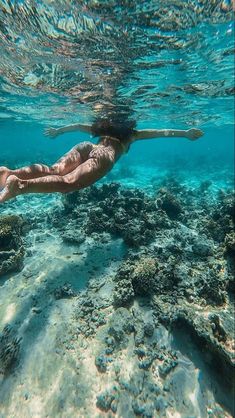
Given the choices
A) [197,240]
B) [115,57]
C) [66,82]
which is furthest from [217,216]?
[66,82]

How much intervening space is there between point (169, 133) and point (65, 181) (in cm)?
391

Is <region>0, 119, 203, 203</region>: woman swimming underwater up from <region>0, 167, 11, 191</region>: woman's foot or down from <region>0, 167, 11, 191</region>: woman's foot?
down

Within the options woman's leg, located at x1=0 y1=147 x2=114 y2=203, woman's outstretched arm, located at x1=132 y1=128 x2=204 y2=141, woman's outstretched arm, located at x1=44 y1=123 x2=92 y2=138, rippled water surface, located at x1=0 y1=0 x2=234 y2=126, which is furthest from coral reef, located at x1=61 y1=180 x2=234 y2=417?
rippled water surface, located at x1=0 y1=0 x2=234 y2=126

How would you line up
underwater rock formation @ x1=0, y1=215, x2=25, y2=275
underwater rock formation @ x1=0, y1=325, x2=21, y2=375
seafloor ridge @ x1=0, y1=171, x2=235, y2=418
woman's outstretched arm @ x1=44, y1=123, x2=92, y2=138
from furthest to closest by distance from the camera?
woman's outstretched arm @ x1=44, y1=123, x2=92, y2=138 < underwater rock formation @ x1=0, y1=215, x2=25, y2=275 < underwater rock formation @ x1=0, y1=325, x2=21, y2=375 < seafloor ridge @ x1=0, y1=171, x2=235, y2=418

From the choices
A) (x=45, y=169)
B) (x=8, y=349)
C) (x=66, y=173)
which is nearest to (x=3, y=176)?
(x=45, y=169)

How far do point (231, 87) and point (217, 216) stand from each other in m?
7.26

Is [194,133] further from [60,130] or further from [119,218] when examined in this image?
[60,130]

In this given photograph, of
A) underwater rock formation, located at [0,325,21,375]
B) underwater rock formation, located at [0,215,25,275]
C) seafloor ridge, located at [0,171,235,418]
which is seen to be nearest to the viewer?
seafloor ridge, located at [0,171,235,418]

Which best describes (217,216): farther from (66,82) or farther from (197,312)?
(66,82)

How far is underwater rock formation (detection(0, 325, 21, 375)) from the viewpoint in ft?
15.0

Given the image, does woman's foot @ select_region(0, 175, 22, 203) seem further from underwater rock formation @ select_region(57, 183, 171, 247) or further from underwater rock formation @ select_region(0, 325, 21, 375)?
underwater rock formation @ select_region(57, 183, 171, 247)

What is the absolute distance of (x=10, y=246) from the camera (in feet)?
24.9

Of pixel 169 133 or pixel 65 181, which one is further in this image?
pixel 169 133

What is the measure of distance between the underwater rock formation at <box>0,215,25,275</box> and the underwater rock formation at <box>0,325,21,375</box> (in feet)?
6.58
